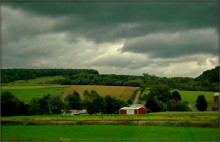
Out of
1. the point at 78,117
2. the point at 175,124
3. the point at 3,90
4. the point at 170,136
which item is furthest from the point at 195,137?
the point at 3,90

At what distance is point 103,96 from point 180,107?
6.38 m

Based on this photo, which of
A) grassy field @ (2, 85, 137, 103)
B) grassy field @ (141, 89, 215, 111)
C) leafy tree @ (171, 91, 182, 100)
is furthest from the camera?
leafy tree @ (171, 91, 182, 100)

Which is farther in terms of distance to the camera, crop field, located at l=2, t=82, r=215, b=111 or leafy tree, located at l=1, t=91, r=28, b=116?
crop field, located at l=2, t=82, r=215, b=111

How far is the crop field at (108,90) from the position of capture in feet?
90.3

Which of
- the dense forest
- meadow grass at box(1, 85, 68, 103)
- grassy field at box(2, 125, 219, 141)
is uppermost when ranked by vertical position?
the dense forest

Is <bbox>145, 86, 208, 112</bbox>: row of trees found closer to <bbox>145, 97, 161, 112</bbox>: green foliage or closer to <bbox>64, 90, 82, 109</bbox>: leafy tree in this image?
<bbox>145, 97, 161, 112</bbox>: green foliage

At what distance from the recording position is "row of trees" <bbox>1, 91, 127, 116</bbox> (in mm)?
24250

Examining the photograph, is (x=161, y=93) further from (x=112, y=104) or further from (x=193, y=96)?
(x=112, y=104)

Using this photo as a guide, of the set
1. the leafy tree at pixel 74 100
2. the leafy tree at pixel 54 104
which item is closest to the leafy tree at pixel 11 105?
the leafy tree at pixel 54 104

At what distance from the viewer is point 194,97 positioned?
27406 millimetres

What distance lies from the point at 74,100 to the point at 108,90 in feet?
9.15

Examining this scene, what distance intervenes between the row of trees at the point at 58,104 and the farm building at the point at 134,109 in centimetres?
43

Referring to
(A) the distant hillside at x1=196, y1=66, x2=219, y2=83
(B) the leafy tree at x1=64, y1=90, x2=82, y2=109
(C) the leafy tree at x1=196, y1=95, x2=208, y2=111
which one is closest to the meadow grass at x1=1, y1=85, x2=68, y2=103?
(B) the leafy tree at x1=64, y1=90, x2=82, y2=109

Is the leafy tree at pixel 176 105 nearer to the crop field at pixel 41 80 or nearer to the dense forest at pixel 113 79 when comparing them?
the dense forest at pixel 113 79
